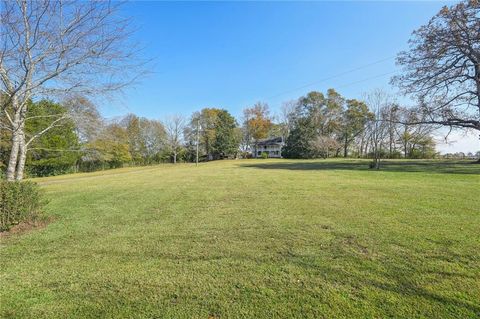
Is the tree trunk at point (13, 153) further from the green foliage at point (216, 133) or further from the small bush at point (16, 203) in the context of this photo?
the green foliage at point (216, 133)

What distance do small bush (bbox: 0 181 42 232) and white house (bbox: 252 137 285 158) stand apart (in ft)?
171

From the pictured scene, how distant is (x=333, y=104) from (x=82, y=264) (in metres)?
50.5

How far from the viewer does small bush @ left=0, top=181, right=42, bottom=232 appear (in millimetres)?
4242

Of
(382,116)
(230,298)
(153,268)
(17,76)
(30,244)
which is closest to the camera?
(230,298)

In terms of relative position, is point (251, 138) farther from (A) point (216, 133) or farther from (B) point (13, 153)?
(B) point (13, 153)

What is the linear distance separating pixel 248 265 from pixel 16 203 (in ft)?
13.9

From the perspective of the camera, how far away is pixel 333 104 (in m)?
48.0

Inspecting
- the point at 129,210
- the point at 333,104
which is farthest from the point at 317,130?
the point at 129,210

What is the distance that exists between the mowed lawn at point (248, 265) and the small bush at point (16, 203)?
16.8 inches

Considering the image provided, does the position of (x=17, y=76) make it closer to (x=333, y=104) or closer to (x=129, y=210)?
(x=129, y=210)

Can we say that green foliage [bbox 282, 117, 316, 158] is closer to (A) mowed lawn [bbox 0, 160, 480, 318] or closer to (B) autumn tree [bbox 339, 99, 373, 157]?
(B) autumn tree [bbox 339, 99, 373, 157]

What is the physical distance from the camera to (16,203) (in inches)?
172

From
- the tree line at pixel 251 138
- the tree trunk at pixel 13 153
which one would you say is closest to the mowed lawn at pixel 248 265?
the tree trunk at pixel 13 153

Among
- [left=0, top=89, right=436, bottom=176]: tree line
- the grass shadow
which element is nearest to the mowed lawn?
the grass shadow
